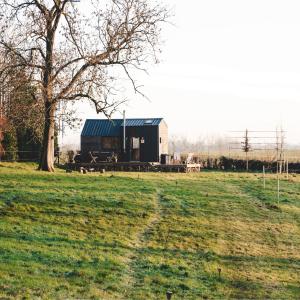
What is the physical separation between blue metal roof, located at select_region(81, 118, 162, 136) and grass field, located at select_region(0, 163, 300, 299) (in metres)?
25.2

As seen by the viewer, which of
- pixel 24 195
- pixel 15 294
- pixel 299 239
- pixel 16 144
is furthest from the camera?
pixel 16 144

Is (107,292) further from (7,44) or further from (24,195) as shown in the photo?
(7,44)

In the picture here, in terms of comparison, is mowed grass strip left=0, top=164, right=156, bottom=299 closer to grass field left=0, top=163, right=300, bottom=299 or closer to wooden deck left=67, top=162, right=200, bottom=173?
grass field left=0, top=163, right=300, bottom=299

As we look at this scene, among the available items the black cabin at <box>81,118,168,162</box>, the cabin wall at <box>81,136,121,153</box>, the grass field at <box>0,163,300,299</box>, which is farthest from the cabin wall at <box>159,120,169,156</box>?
the grass field at <box>0,163,300,299</box>

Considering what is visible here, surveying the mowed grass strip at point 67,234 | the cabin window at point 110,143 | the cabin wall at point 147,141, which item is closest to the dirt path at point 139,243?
the mowed grass strip at point 67,234

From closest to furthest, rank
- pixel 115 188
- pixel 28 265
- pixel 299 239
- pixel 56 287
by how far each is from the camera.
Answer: pixel 56 287
pixel 28 265
pixel 299 239
pixel 115 188

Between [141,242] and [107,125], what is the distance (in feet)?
119

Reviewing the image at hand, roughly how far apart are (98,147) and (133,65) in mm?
21526

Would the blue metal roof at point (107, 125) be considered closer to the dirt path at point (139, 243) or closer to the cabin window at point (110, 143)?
the cabin window at point (110, 143)

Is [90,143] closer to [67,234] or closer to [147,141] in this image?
[147,141]

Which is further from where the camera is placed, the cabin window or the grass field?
the cabin window

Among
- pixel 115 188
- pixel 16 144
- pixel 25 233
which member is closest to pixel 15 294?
pixel 25 233

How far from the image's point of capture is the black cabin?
48344 mm

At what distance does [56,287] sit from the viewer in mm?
10414
